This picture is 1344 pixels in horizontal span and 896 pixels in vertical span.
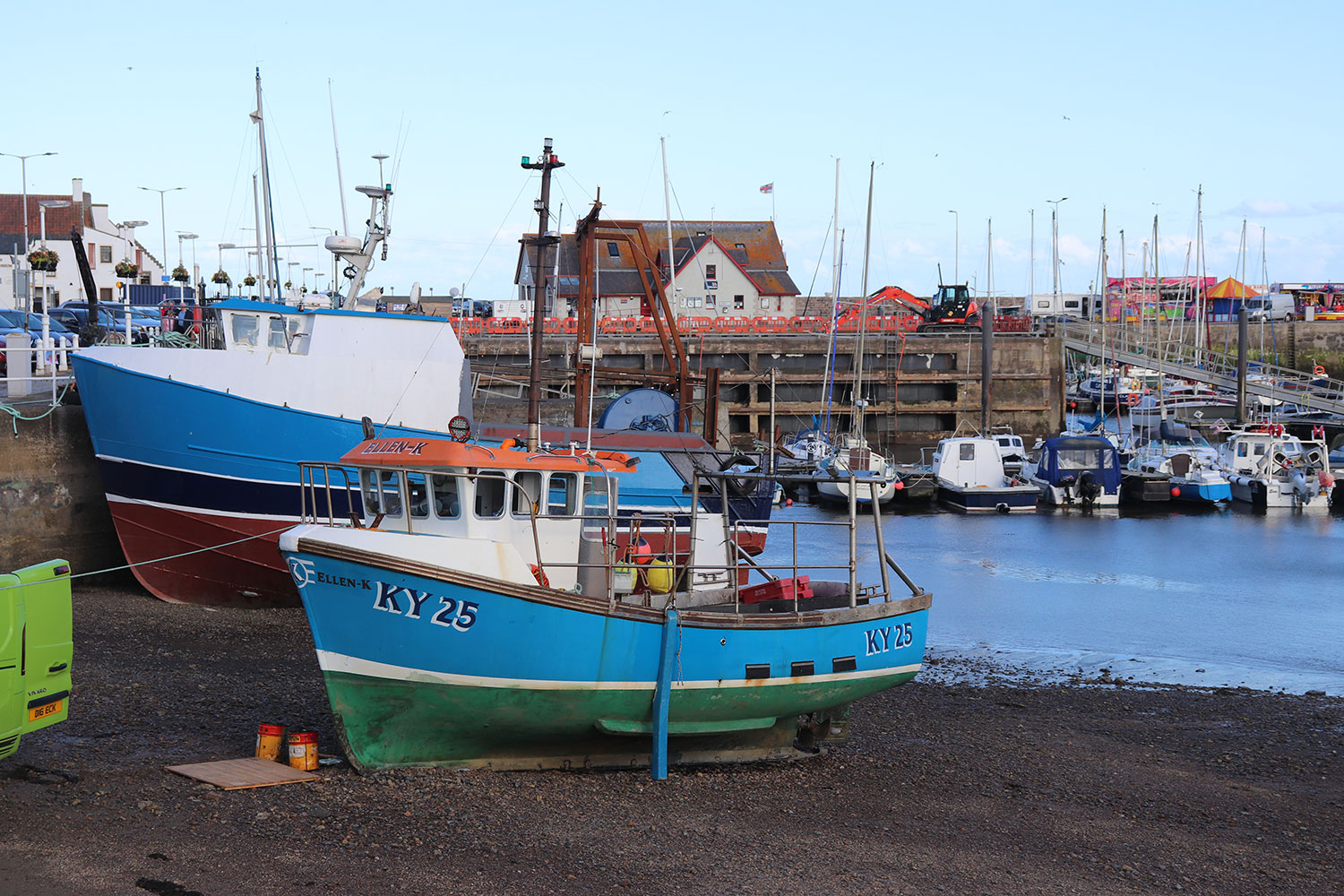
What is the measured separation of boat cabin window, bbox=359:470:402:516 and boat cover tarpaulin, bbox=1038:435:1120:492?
3609 cm

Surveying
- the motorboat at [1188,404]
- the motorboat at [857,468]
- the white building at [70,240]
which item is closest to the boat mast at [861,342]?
the motorboat at [857,468]

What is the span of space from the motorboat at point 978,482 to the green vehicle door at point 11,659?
36961mm

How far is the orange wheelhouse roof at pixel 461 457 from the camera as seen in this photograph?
1102 cm

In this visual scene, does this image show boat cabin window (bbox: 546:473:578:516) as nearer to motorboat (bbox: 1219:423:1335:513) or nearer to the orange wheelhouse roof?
the orange wheelhouse roof

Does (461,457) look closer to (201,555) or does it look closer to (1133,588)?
(201,555)

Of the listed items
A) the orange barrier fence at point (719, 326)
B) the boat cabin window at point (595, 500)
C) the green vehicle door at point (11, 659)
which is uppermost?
the orange barrier fence at point (719, 326)

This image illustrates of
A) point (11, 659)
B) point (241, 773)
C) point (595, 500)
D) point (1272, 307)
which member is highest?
point (1272, 307)

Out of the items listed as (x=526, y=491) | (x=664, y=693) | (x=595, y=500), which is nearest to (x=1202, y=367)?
(x=595, y=500)

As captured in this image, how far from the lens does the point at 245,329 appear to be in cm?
1967

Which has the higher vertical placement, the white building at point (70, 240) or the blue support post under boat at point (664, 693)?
the white building at point (70, 240)

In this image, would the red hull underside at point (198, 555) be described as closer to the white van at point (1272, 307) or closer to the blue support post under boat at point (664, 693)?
the blue support post under boat at point (664, 693)

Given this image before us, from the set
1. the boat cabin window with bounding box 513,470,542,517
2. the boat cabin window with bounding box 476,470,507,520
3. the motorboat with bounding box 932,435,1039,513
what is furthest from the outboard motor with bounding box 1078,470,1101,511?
the boat cabin window with bounding box 476,470,507,520

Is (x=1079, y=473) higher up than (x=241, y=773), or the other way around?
(x=1079, y=473)

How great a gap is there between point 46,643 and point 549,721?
4086 millimetres
